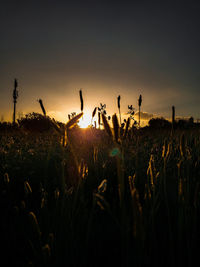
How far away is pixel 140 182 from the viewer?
7.38 ft

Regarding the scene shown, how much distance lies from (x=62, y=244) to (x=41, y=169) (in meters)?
1.53

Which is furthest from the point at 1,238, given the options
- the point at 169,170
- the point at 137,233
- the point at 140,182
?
the point at 169,170

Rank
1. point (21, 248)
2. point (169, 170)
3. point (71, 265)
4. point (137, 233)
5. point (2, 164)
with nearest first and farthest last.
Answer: point (137, 233) → point (71, 265) → point (21, 248) → point (169, 170) → point (2, 164)

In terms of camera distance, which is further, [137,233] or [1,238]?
[1,238]

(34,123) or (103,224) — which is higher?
(34,123)

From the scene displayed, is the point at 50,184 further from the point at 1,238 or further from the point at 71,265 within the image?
the point at 71,265

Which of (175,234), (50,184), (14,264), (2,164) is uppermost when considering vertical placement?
(2,164)

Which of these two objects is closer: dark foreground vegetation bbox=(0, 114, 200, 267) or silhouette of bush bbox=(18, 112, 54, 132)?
dark foreground vegetation bbox=(0, 114, 200, 267)

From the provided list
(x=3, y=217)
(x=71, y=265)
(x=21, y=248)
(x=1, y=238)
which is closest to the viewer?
(x=71, y=265)

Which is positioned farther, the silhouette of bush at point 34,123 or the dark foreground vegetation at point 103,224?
the silhouette of bush at point 34,123

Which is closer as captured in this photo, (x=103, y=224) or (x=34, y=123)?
(x=103, y=224)

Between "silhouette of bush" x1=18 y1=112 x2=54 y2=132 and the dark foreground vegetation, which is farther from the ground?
"silhouette of bush" x1=18 y1=112 x2=54 y2=132

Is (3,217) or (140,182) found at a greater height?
(140,182)

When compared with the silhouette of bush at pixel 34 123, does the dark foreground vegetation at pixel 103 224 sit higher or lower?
lower
